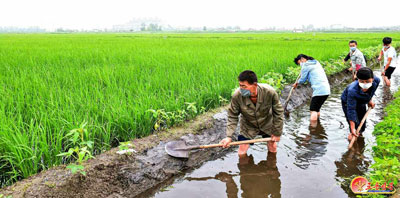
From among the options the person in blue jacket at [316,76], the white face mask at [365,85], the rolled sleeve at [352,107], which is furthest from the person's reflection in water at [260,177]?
the person in blue jacket at [316,76]

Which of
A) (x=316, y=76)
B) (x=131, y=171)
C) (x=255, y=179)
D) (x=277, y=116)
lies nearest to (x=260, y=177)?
(x=255, y=179)

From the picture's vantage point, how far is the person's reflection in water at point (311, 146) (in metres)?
3.51

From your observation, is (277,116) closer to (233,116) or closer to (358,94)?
(233,116)

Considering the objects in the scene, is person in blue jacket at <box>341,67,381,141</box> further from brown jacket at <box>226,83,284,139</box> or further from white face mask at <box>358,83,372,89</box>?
brown jacket at <box>226,83,284,139</box>

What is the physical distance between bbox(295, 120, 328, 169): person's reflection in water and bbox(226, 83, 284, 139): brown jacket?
1.87 feet

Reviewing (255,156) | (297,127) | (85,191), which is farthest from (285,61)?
(85,191)

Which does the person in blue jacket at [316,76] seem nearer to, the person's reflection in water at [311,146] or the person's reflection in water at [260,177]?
the person's reflection in water at [311,146]

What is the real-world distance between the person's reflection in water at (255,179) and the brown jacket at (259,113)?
364 millimetres

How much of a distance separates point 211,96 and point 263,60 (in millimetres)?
3342

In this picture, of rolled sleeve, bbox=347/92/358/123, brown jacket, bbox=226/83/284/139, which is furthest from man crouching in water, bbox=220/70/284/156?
rolled sleeve, bbox=347/92/358/123

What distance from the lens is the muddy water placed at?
2.89 meters

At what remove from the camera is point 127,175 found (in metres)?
2.87

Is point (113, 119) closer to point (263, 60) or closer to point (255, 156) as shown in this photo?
point (255, 156)

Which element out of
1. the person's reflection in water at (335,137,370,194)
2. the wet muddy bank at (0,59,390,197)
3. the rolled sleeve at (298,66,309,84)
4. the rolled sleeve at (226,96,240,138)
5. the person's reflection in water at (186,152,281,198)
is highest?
the rolled sleeve at (298,66,309,84)
